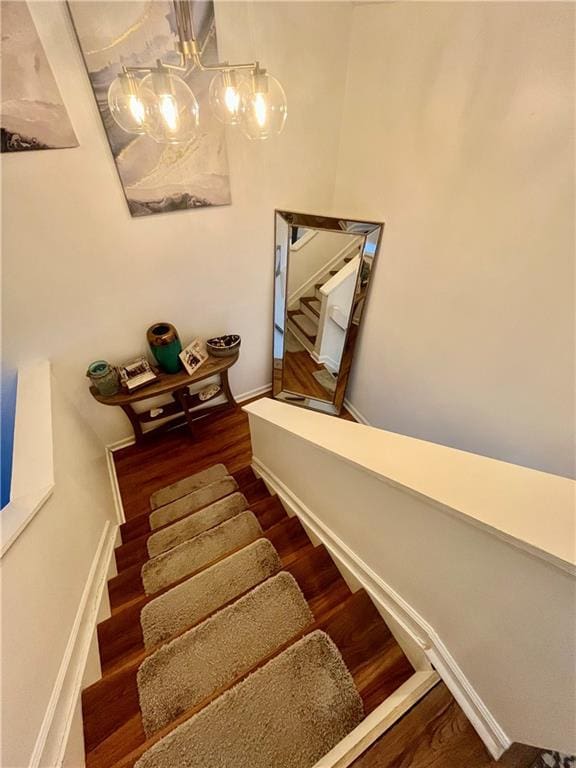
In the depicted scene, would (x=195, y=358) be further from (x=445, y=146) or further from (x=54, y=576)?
(x=445, y=146)

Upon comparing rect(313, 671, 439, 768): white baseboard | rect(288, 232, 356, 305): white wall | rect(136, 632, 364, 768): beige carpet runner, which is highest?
rect(288, 232, 356, 305): white wall

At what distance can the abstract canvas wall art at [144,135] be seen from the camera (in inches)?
49.6

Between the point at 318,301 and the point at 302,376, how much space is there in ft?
2.30

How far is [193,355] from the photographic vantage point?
2.23 metres

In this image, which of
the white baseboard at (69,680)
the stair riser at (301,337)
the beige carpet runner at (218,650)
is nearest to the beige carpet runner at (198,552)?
the white baseboard at (69,680)

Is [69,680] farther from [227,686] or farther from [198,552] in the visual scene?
[198,552]

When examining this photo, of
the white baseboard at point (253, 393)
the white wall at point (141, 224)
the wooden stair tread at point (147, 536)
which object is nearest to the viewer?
the white wall at point (141, 224)

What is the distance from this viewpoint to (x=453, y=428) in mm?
1802

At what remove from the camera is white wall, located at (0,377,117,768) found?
82cm

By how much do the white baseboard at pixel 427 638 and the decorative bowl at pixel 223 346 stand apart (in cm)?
136

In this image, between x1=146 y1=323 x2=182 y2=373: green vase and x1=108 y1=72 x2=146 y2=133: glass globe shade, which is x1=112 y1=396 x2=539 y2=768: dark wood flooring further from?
x1=108 y1=72 x2=146 y2=133: glass globe shade

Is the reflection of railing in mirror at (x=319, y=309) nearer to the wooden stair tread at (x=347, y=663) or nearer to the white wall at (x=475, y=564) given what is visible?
the white wall at (x=475, y=564)

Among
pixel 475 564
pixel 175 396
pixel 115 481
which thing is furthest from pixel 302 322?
pixel 475 564

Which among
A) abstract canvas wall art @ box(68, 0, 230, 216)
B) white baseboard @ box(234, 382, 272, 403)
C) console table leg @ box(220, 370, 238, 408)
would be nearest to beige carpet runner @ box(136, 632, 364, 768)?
console table leg @ box(220, 370, 238, 408)
